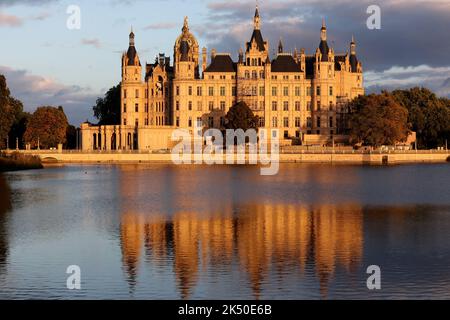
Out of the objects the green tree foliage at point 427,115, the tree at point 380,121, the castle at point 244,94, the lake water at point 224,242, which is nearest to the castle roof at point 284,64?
the castle at point 244,94

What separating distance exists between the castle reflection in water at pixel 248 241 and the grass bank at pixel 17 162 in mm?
46029

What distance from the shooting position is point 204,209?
4709 centimetres

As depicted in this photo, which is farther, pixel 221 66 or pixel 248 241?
pixel 221 66

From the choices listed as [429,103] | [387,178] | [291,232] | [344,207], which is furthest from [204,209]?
[429,103]

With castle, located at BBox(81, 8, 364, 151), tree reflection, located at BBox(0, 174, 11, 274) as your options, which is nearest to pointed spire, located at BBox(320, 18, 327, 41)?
castle, located at BBox(81, 8, 364, 151)

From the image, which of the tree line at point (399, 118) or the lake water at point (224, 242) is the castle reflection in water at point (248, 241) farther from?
the tree line at point (399, 118)

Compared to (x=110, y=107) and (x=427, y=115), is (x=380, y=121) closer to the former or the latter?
(x=427, y=115)

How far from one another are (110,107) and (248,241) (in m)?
119

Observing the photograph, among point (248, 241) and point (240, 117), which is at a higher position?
point (240, 117)

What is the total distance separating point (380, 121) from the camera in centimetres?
10981

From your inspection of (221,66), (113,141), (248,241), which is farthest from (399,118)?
(248,241)
